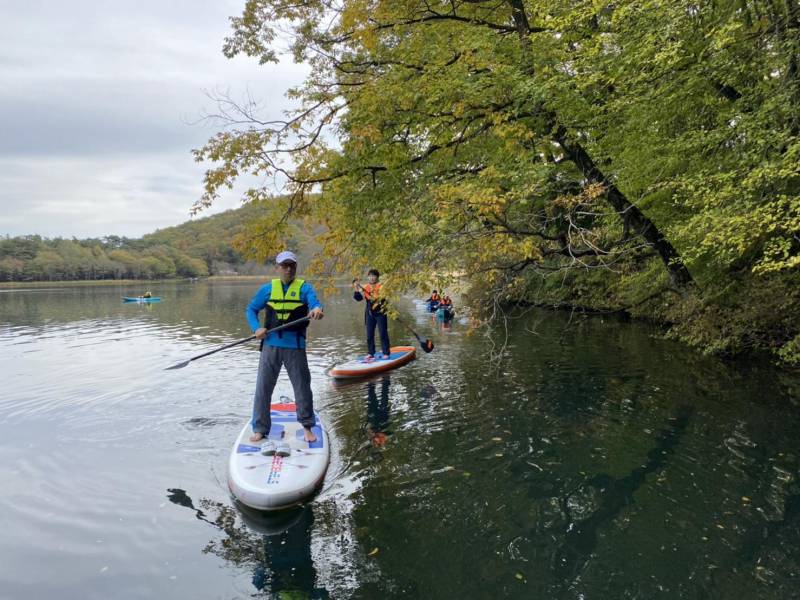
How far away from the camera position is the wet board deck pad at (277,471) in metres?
5.72

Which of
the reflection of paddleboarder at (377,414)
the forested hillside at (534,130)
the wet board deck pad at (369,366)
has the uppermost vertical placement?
the forested hillside at (534,130)

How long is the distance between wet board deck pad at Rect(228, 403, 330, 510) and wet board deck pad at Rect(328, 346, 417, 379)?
5258mm

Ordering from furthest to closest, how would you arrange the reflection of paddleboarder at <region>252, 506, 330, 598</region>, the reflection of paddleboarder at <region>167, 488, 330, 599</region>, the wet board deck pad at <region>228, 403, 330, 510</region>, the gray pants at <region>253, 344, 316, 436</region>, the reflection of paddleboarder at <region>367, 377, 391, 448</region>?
the reflection of paddleboarder at <region>367, 377, 391, 448</region> → the gray pants at <region>253, 344, 316, 436</region> → the wet board deck pad at <region>228, 403, 330, 510</region> → the reflection of paddleboarder at <region>167, 488, 330, 599</region> → the reflection of paddleboarder at <region>252, 506, 330, 598</region>

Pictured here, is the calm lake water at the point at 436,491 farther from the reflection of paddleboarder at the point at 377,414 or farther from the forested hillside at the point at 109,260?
the forested hillside at the point at 109,260

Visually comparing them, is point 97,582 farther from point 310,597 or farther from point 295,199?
point 295,199

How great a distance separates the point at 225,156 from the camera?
9.01 metres

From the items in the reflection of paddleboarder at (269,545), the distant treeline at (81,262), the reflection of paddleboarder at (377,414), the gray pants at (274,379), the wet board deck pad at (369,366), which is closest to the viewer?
the reflection of paddleboarder at (269,545)

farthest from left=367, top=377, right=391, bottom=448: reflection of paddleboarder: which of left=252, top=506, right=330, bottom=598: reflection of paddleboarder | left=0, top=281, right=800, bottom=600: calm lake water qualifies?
left=252, top=506, right=330, bottom=598: reflection of paddleboarder

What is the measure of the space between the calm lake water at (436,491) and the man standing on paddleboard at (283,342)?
101 cm

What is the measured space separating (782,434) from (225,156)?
34.7 ft

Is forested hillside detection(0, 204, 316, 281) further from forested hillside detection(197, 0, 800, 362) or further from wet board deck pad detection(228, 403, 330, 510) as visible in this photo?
wet board deck pad detection(228, 403, 330, 510)

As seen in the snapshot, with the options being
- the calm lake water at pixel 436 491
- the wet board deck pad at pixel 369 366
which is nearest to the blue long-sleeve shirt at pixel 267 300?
the calm lake water at pixel 436 491

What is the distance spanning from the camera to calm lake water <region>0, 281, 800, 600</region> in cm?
453

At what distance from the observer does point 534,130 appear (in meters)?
10.6
